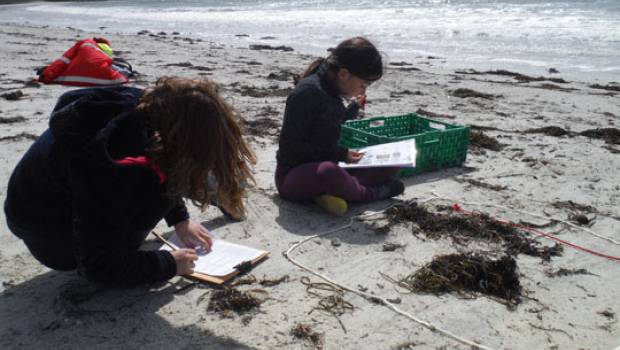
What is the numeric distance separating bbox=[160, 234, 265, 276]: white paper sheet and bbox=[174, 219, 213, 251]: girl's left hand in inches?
3.0

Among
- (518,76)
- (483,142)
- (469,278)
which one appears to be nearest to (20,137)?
(469,278)

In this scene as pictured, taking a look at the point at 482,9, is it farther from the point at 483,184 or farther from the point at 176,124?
the point at 176,124

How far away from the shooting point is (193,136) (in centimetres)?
205

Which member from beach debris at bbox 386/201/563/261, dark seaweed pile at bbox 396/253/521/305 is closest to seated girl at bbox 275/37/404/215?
beach debris at bbox 386/201/563/261

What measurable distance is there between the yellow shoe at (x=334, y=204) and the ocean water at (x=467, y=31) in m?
8.57

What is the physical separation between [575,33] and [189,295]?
19.8 meters

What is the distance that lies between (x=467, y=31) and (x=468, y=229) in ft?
62.7

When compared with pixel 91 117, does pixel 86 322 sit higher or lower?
lower

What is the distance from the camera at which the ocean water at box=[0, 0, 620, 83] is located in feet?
46.6

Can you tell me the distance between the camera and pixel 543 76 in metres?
11.5

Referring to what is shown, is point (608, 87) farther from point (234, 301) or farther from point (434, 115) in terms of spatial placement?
point (234, 301)

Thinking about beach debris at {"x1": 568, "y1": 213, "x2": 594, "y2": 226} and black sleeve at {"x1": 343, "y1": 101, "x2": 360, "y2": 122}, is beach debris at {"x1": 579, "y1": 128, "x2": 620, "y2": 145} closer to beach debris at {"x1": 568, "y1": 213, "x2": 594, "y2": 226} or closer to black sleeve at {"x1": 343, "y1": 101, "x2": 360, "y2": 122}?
beach debris at {"x1": 568, "y1": 213, "x2": 594, "y2": 226}

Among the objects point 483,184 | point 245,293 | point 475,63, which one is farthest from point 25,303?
point 475,63

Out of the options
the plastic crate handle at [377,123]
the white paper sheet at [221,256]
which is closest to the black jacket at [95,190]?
the white paper sheet at [221,256]
